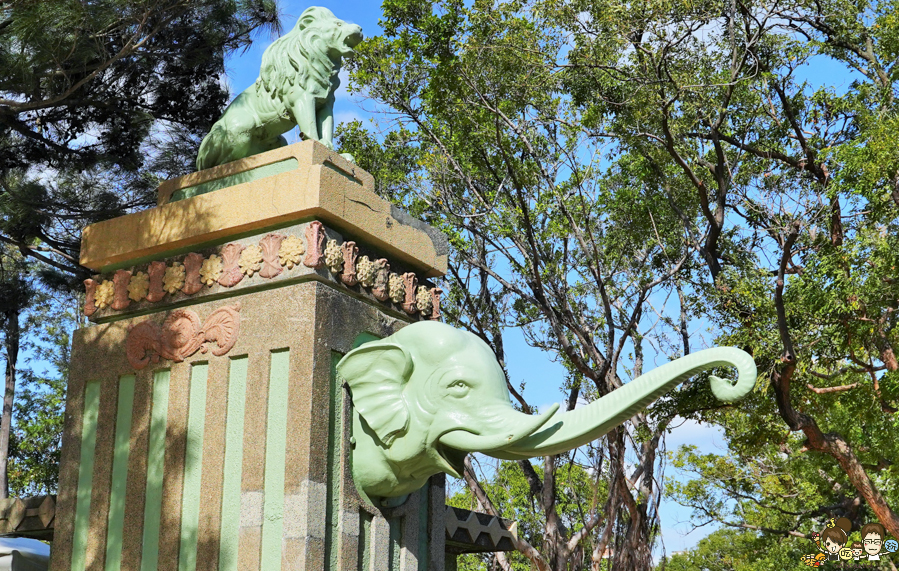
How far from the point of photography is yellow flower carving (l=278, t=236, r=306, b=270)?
4.05 m

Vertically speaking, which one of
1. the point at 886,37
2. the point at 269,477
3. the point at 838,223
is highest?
the point at 886,37

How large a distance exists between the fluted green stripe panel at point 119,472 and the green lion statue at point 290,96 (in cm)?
129

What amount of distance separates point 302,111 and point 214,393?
5.13 ft

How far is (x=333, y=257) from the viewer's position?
13.4ft

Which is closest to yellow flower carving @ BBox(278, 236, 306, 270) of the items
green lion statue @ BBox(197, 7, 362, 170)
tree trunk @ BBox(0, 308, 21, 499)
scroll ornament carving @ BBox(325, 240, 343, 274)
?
scroll ornament carving @ BBox(325, 240, 343, 274)

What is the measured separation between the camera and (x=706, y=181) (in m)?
13.6

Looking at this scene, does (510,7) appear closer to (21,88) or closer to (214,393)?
(21,88)

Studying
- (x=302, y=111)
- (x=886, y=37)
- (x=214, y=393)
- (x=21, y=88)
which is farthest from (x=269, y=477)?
(x=886, y=37)

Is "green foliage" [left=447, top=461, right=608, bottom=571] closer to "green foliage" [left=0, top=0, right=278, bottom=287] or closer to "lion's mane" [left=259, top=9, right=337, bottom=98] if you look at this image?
"green foliage" [left=0, top=0, right=278, bottom=287]

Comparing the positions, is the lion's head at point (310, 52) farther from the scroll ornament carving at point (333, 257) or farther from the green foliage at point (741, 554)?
the green foliage at point (741, 554)

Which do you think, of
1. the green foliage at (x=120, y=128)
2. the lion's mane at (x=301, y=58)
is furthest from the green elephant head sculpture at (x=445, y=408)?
the green foliage at (x=120, y=128)

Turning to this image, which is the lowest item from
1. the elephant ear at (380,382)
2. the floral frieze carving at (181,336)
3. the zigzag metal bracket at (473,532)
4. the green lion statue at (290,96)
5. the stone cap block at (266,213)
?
the zigzag metal bracket at (473,532)

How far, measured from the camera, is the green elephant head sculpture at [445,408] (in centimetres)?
350

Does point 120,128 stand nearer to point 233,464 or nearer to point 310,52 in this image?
point 310,52
